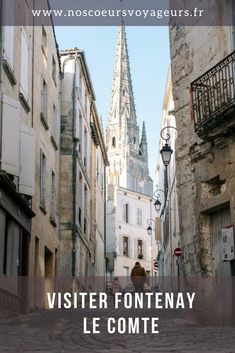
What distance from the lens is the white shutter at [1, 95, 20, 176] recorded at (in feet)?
44.2

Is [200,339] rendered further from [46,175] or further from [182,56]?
[46,175]

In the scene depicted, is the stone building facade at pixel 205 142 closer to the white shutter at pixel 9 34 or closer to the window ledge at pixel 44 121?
the white shutter at pixel 9 34

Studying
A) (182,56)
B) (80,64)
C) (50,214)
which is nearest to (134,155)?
(80,64)

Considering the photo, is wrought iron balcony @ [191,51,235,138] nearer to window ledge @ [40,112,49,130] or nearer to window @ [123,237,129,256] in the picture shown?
window ledge @ [40,112,49,130]

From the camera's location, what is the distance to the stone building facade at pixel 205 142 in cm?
1090

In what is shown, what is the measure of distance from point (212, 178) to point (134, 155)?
106 meters

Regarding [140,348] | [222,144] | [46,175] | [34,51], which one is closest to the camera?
[140,348]

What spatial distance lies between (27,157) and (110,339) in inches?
299

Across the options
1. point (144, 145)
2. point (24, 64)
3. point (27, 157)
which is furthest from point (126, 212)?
point (144, 145)

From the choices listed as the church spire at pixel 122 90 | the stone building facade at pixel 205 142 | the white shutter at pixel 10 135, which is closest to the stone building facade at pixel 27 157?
the white shutter at pixel 10 135

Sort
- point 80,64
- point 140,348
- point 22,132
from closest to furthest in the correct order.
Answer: point 140,348 → point 22,132 → point 80,64

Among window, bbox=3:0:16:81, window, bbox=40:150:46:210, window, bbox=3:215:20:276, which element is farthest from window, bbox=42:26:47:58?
window, bbox=3:215:20:276

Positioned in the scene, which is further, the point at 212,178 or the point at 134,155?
the point at 134,155

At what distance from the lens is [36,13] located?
18531 millimetres
